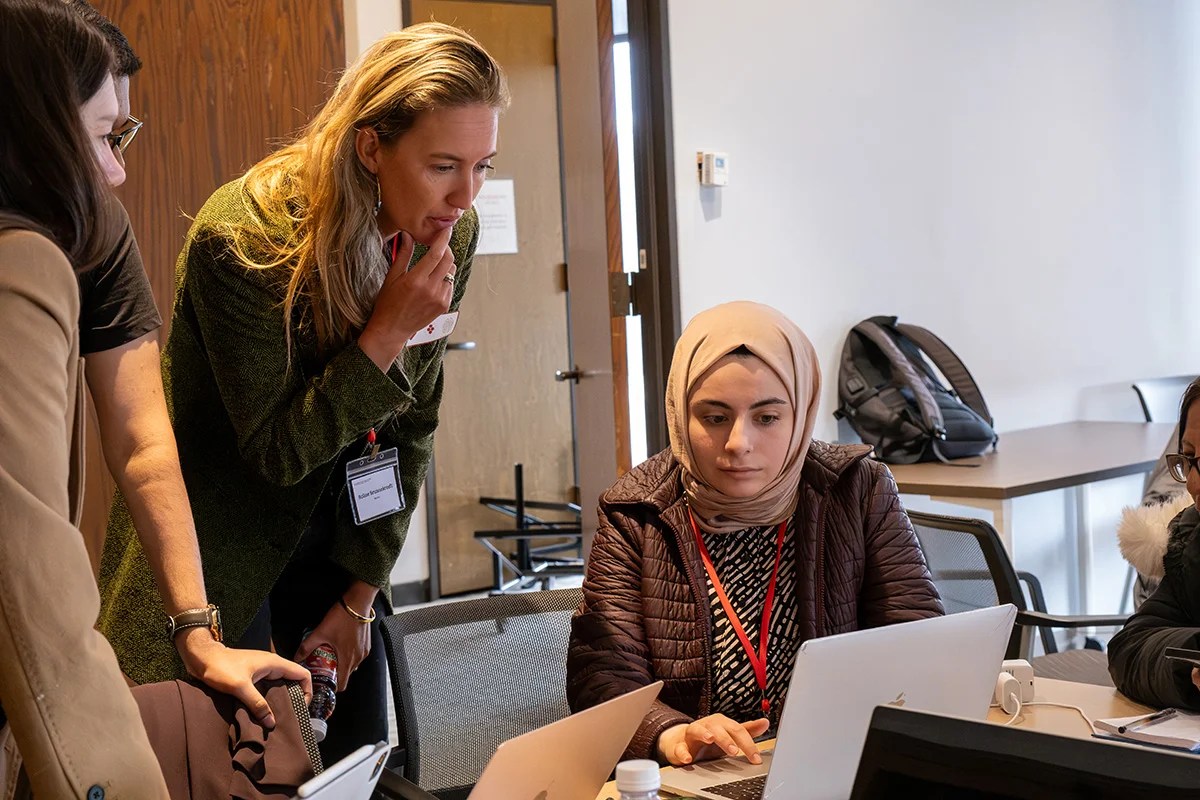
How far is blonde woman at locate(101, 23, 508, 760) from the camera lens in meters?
1.68

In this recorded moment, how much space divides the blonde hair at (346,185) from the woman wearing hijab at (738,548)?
538 mm

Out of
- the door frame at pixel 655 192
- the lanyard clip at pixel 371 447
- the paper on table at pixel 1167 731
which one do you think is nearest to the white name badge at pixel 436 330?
the lanyard clip at pixel 371 447

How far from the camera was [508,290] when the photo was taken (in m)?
5.46

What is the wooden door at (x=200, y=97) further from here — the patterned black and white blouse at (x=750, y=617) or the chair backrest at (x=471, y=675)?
the patterned black and white blouse at (x=750, y=617)

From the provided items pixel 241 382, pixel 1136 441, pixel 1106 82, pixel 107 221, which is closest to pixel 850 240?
pixel 1136 441

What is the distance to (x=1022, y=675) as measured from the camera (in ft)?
5.63

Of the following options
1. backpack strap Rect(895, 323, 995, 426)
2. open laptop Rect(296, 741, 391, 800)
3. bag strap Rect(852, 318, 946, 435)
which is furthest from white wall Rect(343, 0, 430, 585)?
open laptop Rect(296, 741, 391, 800)

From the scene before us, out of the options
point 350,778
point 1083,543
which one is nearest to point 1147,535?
point 350,778

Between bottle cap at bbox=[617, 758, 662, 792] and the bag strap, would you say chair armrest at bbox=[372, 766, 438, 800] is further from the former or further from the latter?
the bag strap

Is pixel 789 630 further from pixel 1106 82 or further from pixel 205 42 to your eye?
pixel 1106 82

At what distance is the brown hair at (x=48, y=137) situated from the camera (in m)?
1.03

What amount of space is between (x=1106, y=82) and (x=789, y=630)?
4.04 meters

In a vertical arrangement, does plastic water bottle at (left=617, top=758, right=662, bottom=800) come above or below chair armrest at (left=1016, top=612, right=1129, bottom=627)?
above

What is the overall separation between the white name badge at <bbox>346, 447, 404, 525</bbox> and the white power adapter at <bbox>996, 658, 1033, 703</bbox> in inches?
36.5
